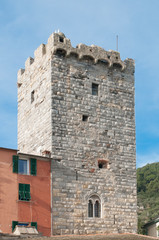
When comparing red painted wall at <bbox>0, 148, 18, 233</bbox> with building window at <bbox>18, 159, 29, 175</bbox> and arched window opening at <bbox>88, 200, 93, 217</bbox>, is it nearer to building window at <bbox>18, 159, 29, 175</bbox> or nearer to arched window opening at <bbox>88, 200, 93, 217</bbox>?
building window at <bbox>18, 159, 29, 175</bbox>

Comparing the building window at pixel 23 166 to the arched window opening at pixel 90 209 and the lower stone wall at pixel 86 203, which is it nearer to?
the lower stone wall at pixel 86 203

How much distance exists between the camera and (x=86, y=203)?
21.4 meters

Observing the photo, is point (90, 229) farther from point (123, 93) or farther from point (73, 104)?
point (123, 93)

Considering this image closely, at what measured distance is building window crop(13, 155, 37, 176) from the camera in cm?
2020

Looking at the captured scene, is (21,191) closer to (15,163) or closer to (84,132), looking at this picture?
(15,163)

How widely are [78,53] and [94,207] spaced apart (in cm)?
798

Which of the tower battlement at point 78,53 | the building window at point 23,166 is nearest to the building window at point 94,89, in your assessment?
the tower battlement at point 78,53

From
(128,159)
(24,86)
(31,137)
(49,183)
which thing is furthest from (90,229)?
(24,86)

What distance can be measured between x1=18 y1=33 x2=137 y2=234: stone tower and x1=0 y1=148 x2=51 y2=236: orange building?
445 mm

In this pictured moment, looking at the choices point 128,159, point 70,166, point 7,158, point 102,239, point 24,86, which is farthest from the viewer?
point 24,86

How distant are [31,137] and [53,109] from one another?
109 inches

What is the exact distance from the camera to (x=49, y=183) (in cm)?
2070

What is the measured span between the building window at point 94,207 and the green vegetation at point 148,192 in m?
19.9

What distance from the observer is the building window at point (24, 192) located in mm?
19859
